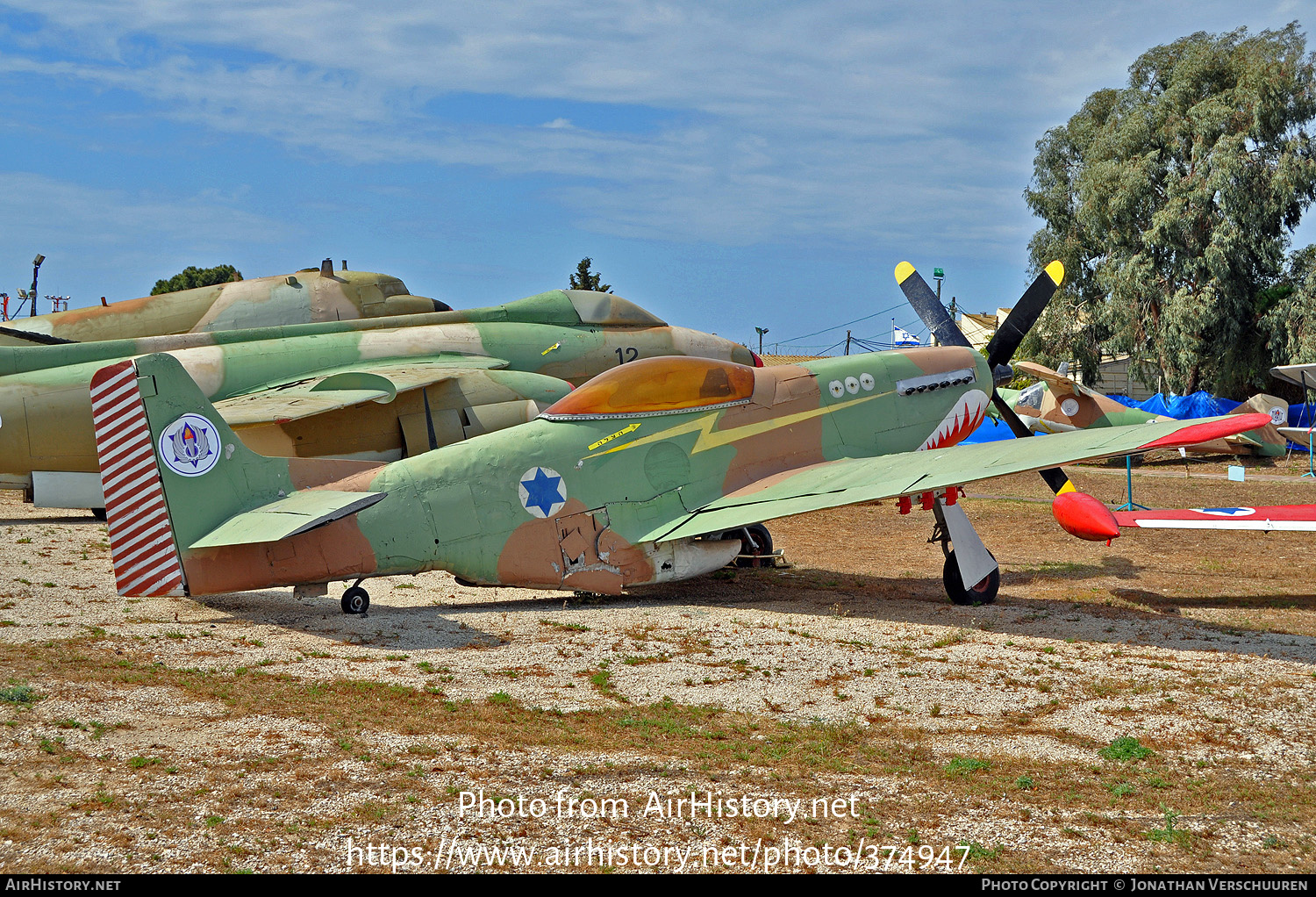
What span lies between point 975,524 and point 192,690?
1429cm

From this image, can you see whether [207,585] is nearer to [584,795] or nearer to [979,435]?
[584,795]

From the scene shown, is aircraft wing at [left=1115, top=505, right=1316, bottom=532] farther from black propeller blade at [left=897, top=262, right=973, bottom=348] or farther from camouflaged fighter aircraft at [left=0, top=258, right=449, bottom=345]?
camouflaged fighter aircraft at [left=0, top=258, right=449, bottom=345]

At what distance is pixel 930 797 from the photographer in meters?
5.53

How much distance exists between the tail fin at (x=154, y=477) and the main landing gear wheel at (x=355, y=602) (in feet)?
3.99

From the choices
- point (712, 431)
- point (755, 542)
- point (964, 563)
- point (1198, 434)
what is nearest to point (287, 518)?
point (712, 431)

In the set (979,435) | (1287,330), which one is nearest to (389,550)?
(979,435)

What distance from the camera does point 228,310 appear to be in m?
20.4

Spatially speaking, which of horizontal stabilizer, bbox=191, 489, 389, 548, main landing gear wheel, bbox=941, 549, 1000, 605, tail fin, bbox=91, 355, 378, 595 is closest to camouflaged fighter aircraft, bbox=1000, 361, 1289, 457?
main landing gear wheel, bbox=941, 549, 1000, 605

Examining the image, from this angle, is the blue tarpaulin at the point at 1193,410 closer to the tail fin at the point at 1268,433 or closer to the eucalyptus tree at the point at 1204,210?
the tail fin at the point at 1268,433

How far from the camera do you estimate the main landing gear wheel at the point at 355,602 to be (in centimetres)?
1026

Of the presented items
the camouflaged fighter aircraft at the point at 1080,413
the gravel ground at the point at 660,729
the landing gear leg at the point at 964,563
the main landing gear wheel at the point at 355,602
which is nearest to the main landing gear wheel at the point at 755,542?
the gravel ground at the point at 660,729

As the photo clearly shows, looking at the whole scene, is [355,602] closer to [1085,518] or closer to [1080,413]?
[1085,518]

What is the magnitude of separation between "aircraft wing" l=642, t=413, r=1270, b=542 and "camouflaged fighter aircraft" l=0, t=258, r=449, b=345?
1216 centimetres

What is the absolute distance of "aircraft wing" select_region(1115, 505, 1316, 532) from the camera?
12438 mm
